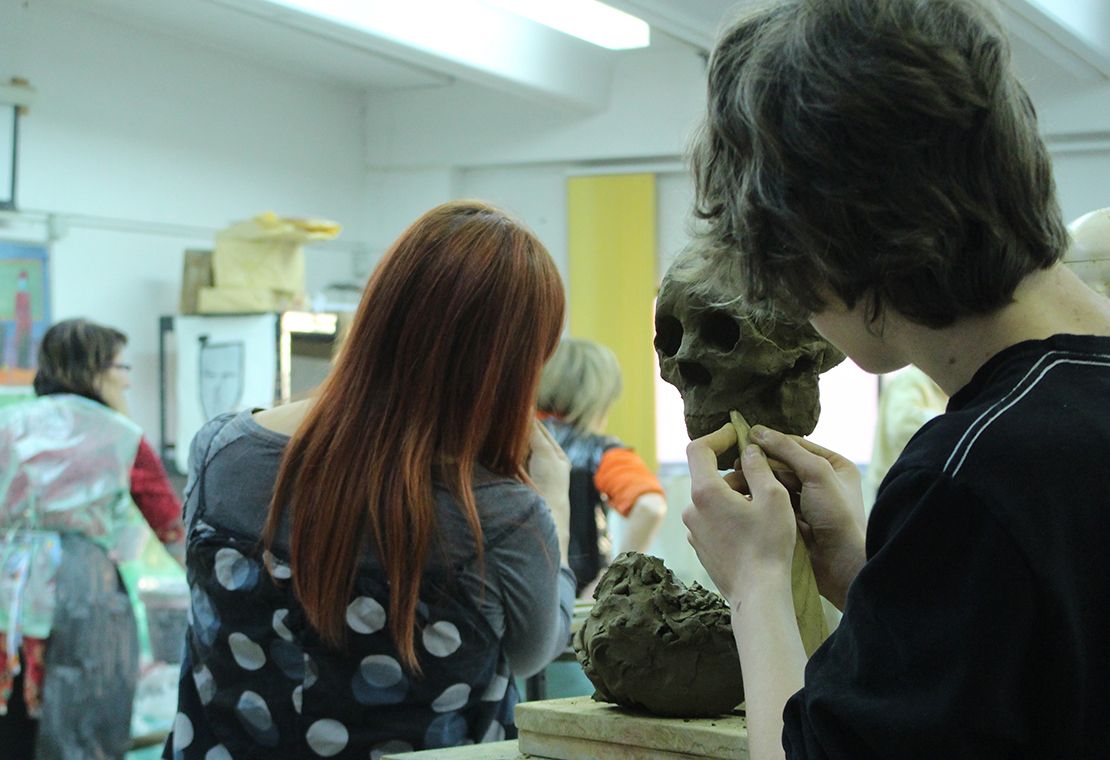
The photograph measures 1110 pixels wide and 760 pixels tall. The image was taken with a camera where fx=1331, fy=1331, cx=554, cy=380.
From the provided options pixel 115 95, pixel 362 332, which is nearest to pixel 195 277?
pixel 115 95

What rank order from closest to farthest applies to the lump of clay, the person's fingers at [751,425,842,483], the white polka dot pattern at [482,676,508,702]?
the person's fingers at [751,425,842,483]
the lump of clay
the white polka dot pattern at [482,676,508,702]

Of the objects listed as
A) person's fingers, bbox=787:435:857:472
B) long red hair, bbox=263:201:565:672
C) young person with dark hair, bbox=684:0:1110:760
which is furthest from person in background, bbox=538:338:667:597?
young person with dark hair, bbox=684:0:1110:760

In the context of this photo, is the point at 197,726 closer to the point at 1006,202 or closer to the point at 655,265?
the point at 1006,202

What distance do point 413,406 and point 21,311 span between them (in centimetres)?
372

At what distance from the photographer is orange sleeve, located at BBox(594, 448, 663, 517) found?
12.1 ft

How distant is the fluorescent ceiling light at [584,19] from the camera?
5137 millimetres

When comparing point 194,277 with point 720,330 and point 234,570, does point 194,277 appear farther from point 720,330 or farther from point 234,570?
point 720,330

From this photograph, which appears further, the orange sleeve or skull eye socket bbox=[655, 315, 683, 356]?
the orange sleeve

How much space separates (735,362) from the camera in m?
1.40

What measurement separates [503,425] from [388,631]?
30 cm

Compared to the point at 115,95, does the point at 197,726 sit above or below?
below

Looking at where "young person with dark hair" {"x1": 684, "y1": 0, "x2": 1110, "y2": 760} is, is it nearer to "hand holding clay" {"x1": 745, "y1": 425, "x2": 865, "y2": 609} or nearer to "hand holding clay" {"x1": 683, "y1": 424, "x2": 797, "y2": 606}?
"hand holding clay" {"x1": 683, "y1": 424, "x2": 797, "y2": 606}

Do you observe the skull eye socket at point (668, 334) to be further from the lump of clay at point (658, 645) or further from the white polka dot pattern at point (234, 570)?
the white polka dot pattern at point (234, 570)

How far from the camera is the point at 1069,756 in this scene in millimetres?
827
